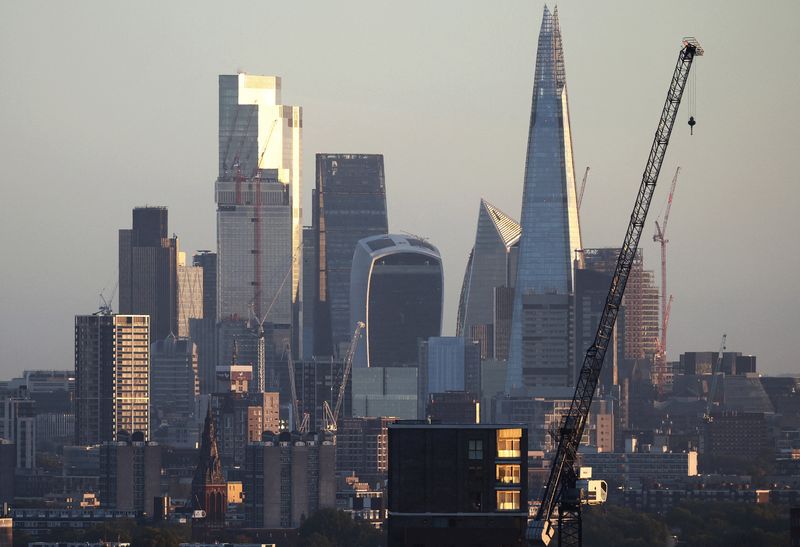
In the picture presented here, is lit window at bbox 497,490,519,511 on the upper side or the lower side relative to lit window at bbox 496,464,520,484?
lower

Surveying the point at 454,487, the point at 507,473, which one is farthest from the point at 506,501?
the point at 454,487

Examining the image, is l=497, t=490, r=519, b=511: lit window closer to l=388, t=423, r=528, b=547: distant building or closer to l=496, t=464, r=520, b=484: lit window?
l=388, t=423, r=528, b=547: distant building

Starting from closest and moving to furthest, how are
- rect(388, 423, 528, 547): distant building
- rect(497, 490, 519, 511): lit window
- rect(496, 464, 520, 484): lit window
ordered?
rect(388, 423, 528, 547): distant building
rect(497, 490, 519, 511): lit window
rect(496, 464, 520, 484): lit window

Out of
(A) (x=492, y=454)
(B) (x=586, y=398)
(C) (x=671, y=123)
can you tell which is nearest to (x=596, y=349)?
(B) (x=586, y=398)

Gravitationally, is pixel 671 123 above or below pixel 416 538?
above

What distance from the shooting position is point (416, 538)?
130 m

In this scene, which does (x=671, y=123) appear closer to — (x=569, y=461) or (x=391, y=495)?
(x=569, y=461)

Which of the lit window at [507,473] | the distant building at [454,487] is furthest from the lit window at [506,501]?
the lit window at [507,473]

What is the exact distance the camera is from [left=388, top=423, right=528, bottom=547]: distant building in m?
131

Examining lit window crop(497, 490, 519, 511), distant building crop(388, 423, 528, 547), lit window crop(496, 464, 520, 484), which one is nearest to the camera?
distant building crop(388, 423, 528, 547)

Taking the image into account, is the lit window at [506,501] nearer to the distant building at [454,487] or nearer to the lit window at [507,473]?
the distant building at [454,487]

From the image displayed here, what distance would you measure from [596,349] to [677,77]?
16.9 m

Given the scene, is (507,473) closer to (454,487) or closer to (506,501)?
(506,501)

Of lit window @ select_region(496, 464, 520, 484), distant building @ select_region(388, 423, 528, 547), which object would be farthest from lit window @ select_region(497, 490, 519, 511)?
lit window @ select_region(496, 464, 520, 484)
